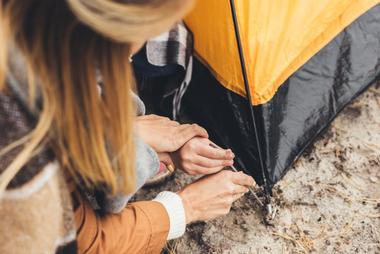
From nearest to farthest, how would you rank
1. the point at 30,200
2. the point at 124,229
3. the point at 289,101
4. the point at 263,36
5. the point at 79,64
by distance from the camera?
1. the point at 79,64
2. the point at 30,200
3. the point at 124,229
4. the point at 263,36
5. the point at 289,101

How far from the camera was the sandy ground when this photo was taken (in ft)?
4.64

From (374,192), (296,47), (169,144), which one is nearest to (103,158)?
(169,144)

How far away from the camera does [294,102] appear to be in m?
1.41

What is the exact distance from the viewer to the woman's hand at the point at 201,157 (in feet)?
4.13

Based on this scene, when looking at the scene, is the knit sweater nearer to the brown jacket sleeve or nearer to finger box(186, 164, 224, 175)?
the brown jacket sleeve

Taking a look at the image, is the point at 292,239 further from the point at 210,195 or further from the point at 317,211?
the point at 210,195

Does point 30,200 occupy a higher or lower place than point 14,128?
lower

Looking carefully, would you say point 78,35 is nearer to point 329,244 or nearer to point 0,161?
point 0,161

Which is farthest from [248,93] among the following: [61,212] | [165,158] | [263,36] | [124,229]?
[61,212]

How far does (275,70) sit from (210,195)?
345 millimetres

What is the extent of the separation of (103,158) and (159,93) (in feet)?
2.57

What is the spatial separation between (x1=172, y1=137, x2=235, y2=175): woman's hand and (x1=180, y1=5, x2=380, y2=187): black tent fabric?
13 centimetres

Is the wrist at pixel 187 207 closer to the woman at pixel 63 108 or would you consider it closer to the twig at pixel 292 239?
the woman at pixel 63 108

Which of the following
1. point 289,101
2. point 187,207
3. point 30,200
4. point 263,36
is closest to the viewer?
point 30,200
